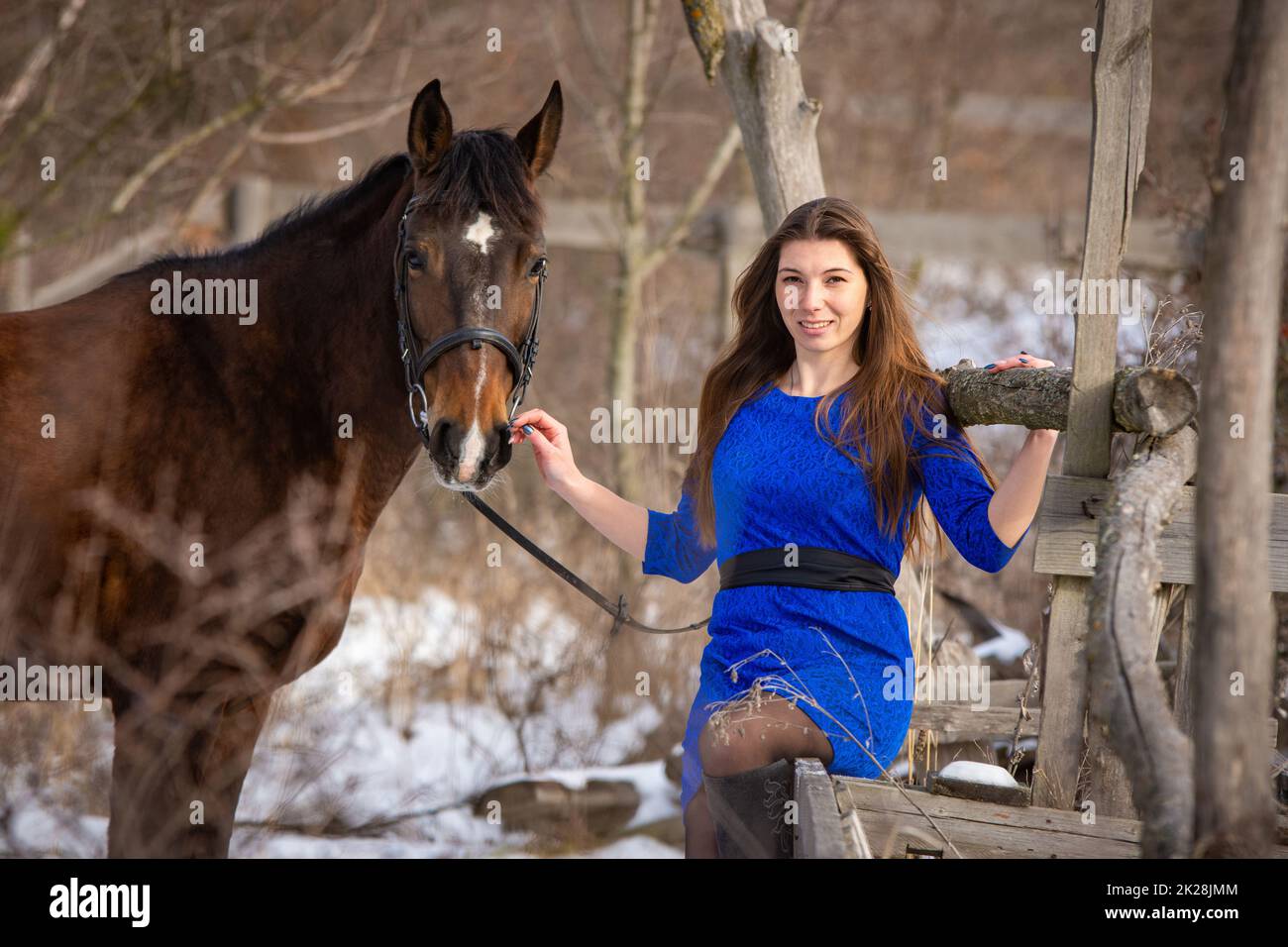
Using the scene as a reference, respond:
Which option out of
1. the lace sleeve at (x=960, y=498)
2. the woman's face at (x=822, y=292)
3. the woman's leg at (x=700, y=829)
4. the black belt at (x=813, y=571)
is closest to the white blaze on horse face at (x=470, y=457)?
the black belt at (x=813, y=571)

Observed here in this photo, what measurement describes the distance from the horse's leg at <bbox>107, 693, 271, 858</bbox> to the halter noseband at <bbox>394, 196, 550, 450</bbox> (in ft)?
3.42

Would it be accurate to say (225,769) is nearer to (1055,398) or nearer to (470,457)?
(470,457)

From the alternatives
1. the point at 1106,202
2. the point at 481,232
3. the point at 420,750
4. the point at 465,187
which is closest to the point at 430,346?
the point at 481,232

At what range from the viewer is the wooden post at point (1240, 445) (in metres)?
1.55

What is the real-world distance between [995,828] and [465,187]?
2070 millimetres

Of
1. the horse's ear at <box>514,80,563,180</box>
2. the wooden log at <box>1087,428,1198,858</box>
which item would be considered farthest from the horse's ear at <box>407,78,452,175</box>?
the wooden log at <box>1087,428,1198,858</box>

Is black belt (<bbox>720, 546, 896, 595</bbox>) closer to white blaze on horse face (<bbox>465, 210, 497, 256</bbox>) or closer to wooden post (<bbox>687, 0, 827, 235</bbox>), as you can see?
white blaze on horse face (<bbox>465, 210, 497, 256</bbox>)

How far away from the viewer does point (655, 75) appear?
794 cm

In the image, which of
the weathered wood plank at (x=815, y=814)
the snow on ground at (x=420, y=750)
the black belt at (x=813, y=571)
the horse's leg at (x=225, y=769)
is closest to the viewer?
the weathered wood plank at (x=815, y=814)

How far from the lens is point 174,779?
2.97 meters

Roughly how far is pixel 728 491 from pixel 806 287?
20.5 inches

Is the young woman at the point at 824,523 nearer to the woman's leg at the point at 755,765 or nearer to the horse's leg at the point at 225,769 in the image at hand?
the woman's leg at the point at 755,765

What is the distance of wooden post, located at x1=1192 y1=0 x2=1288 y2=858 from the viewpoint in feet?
5.08
